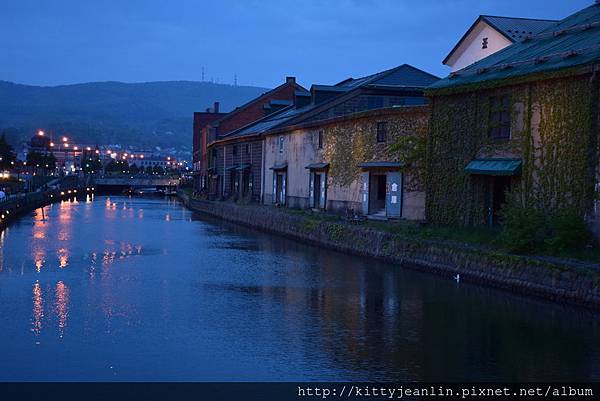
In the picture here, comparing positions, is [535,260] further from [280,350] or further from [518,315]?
[280,350]

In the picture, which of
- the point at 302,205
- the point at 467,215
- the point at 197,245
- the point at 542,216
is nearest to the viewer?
the point at 542,216

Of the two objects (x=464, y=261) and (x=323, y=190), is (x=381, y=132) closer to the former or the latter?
(x=323, y=190)

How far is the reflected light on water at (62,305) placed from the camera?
1653 cm

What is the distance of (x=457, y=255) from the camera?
965 inches

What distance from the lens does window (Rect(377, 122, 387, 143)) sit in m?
36.1

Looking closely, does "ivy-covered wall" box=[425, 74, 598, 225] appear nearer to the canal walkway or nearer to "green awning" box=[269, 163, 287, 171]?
the canal walkway

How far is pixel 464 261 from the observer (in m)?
24.0

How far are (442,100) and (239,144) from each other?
3453cm

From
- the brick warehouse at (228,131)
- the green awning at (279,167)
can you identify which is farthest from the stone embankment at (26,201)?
the green awning at (279,167)

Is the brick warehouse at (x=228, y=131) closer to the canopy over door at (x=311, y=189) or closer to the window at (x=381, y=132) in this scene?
the canopy over door at (x=311, y=189)

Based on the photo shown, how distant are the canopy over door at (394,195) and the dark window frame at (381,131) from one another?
2.25 meters

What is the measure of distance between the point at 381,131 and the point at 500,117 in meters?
9.39

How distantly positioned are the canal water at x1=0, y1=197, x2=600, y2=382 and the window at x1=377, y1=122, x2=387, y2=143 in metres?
9.16

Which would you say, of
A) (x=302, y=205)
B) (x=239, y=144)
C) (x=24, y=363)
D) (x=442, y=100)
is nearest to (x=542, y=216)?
(x=442, y=100)
